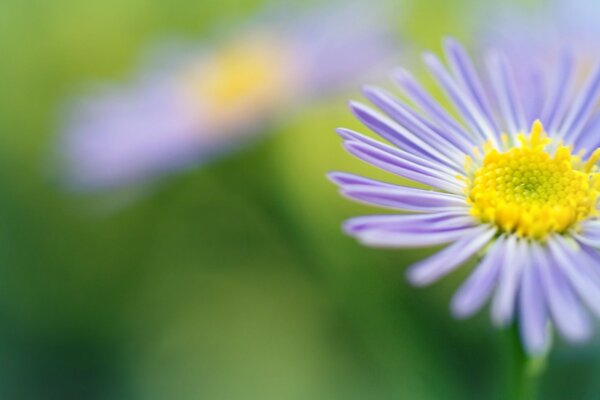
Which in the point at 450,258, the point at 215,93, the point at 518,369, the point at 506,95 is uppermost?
the point at 215,93

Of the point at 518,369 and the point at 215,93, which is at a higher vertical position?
the point at 215,93

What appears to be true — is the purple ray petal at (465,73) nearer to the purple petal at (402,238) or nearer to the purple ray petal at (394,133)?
the purple ray petal at (394,133)

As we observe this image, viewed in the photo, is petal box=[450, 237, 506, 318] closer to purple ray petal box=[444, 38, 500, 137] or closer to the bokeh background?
purple ray petal box=[444, 38, 500, 137]

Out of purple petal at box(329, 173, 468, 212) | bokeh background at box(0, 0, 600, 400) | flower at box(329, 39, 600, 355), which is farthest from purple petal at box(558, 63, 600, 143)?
bokeh background at box(0, 0, 600, 400)

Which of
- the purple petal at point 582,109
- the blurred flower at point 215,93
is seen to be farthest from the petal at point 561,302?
the blurred flower at point 215,93

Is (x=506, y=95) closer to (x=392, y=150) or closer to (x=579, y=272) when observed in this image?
(x=392, y=150)

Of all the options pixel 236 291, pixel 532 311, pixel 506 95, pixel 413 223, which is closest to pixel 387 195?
pixel 413 223

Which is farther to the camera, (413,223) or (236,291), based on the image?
(236,291)

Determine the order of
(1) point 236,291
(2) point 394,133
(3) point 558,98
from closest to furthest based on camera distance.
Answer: (2) point 394,133
(3) point 558,98
(1) point 236,291
